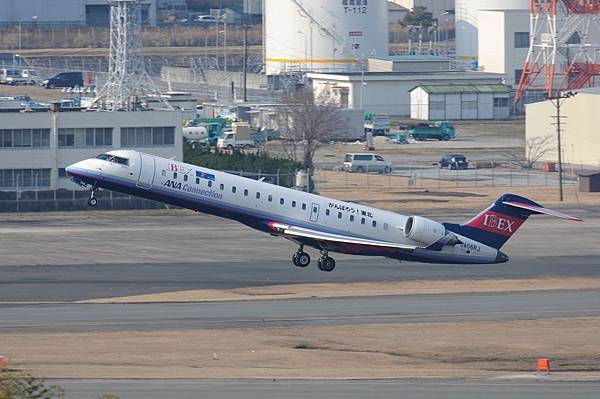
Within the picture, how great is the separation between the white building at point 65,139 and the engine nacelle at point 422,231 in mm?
37529

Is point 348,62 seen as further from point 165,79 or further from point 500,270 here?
point 500,270

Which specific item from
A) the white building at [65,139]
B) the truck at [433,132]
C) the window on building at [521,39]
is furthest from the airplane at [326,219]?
the window on building at [521,39]

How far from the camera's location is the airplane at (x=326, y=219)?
5616cm

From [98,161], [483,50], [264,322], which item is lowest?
[264,322]

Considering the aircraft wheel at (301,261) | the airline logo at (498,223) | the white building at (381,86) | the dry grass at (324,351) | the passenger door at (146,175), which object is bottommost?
the dry grass at (324,351)

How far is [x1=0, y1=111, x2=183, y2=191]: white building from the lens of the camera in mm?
90125

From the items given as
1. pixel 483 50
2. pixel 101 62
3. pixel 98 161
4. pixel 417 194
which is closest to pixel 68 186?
pixel 417 194

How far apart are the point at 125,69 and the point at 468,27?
298ft

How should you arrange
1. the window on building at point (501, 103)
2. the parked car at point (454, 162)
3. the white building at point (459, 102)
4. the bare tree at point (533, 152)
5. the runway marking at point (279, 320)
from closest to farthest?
1. the runway marking at point (279, 320)
2. the parked car at point (454, 162)
3. the bare tree at point (533, 152)
4. the white building at point (459, 102)
5. the window on building at point (501, 103)

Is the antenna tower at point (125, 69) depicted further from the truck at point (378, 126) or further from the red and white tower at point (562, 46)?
the red and white tower at point (562, 46)

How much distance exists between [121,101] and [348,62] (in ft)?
234

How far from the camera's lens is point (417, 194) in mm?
98062

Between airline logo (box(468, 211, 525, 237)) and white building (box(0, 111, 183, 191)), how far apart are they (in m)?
38.7

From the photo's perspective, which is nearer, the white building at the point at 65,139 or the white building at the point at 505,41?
the white building at the point at 65,139
